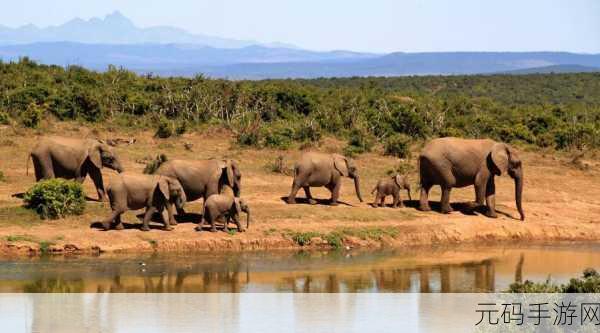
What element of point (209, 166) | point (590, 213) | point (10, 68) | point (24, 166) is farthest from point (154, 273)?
point (10, 68)

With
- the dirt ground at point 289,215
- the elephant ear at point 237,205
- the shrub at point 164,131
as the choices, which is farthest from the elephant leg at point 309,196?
the shrub at point 164,131

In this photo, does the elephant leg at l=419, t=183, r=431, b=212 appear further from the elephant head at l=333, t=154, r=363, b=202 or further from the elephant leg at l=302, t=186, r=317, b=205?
the elephant leg at l=302, t=186, r=317, b=205

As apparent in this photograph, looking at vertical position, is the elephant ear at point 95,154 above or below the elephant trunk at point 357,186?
above

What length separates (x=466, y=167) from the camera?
28.5 metres

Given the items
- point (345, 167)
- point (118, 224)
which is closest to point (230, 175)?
point (118, 224)

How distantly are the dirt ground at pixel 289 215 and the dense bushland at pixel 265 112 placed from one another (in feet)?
3.84

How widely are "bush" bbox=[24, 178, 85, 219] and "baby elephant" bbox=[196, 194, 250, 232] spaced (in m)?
2.85

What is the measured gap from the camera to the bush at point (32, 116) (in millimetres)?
36875

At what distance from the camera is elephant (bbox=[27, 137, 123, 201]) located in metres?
27.1

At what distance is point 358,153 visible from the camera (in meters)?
36.8

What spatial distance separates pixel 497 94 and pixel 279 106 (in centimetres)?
4197

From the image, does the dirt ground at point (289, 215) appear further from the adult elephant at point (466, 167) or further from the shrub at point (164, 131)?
the adult elephant at point (466, 167)

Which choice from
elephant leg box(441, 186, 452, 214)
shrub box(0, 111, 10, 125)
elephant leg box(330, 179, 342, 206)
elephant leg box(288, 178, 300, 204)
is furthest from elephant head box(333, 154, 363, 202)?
shrub box(0, 111, 10, 125)

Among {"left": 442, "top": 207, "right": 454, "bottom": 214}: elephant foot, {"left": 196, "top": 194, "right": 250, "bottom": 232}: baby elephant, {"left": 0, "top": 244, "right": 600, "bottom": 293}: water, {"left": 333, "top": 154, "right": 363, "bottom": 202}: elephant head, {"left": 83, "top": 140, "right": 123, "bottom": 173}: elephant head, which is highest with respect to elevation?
{"left": 83, "top": 140, "right": 123, "bottom": 173}: elephant head
